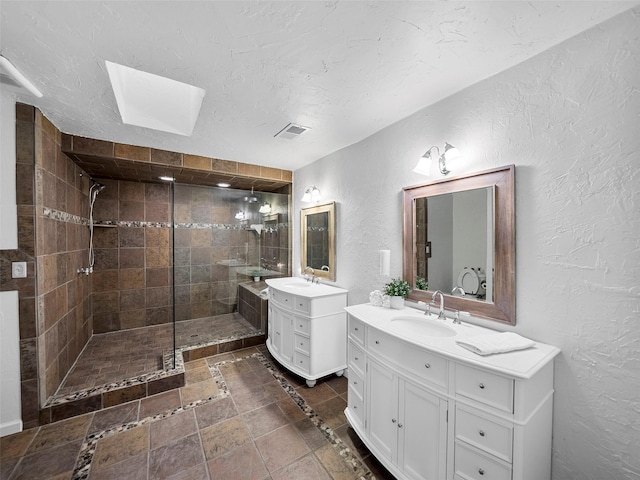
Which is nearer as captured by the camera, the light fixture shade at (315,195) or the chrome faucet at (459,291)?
the chrome faucet at (459,291)

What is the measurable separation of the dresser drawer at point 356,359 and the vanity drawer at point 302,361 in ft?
2.22

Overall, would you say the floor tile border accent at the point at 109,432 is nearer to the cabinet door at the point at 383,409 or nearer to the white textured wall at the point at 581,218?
the cabinet door at the point at 383,409

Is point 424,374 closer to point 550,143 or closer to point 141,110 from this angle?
point 550,143

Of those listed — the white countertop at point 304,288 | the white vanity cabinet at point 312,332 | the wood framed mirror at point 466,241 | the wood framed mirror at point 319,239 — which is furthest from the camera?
the wood framed mirror at point 319,239

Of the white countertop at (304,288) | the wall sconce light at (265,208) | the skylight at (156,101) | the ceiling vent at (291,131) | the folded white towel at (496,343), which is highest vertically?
the skylight at (156,101)

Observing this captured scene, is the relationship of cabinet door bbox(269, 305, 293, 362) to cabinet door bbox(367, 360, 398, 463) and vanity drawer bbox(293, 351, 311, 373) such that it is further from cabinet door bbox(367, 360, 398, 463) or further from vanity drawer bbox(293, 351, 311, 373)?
cabinet door bbox(367, 360, 398, 463)

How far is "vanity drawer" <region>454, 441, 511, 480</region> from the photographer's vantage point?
108cm

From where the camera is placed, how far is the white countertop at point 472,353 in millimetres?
1079

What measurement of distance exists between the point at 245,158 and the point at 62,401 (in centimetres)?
274

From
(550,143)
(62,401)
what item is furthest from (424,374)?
(62,401)

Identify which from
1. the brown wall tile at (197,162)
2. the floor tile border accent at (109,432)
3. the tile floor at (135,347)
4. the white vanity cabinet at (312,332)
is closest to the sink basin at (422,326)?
the white vanity cabinet at (312,332)

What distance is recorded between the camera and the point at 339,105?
1884mm

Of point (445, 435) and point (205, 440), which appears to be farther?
point (205, 440)

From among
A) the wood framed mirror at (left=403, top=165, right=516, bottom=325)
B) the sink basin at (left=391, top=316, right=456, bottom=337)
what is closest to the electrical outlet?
the sink basin at (left=391, top=316, right=456, bottom=337)
